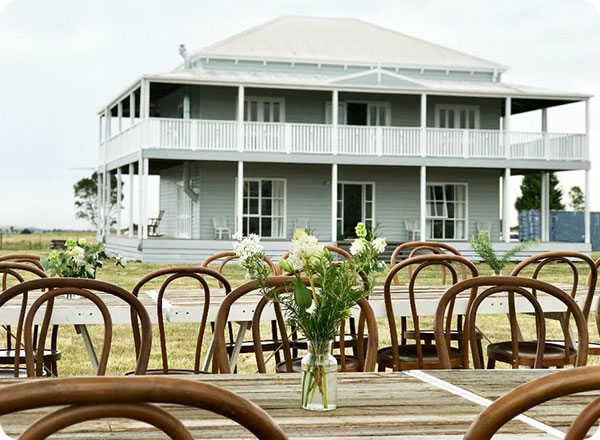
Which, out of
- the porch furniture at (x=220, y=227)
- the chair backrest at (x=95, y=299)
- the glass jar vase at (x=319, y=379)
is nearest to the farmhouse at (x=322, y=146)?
the porch furniture at (x=220, y=227)

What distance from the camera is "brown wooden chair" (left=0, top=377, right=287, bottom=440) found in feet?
4.44

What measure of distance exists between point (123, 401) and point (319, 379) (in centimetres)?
122

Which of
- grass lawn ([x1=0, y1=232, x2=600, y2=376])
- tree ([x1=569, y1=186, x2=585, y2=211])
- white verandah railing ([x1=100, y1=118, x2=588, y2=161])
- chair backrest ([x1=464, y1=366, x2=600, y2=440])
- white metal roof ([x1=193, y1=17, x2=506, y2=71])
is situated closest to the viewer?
chair backrest ([x1=464, y1=366, x2=600, y2=440])

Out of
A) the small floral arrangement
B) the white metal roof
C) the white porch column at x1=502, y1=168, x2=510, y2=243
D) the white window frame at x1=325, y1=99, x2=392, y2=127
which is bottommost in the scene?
the small floral arrangement

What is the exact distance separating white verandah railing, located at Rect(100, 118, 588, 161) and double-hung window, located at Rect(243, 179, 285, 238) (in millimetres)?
1975

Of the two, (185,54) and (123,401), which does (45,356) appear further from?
(185,54)

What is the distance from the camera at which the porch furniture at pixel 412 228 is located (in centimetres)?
2526

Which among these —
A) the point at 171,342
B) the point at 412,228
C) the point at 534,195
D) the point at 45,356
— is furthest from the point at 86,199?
the point at 45,356

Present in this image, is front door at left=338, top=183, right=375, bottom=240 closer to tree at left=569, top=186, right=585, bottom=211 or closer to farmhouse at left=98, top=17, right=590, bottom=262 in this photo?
farmhouse at left=98, top=17, right=590, bottom=262

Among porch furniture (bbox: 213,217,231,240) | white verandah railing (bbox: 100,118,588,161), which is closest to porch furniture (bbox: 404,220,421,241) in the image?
white verandah railing (bbox: 100,118,588,161)

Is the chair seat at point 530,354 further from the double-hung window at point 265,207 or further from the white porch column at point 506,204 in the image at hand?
the double-hung window at point 265,207

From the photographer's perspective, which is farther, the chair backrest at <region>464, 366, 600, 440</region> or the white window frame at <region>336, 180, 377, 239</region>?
the white window frame at <region>336, 180, 377, 239</region>

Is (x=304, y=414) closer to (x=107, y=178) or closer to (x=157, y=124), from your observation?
(x=157, y=124)

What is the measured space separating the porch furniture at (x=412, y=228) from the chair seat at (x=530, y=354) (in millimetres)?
19393
